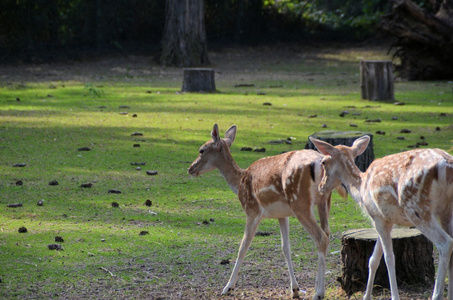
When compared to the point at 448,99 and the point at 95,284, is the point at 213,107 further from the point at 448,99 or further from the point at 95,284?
the point at 95,284

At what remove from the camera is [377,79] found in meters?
16.3

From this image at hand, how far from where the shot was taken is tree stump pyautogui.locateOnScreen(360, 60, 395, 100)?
52.6 ft

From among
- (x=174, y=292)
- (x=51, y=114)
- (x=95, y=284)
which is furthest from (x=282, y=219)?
(x=51, y=114)

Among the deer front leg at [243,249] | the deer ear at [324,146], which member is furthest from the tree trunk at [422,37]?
the deer ear at [324,146]

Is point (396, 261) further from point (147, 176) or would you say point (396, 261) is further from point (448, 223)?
point (147, 176)

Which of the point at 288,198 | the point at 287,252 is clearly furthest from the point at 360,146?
the point at 287,252

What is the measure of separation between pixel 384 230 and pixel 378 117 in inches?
387

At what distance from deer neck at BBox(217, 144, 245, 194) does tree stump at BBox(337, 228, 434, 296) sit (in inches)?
42.2

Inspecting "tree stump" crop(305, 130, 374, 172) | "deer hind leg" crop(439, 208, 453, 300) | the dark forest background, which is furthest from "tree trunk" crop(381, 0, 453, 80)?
"deer hind leg" crop(439, 208, 453, 300)

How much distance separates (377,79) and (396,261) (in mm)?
11655

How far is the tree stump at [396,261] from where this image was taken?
5.09m

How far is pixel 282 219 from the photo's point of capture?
5453mm

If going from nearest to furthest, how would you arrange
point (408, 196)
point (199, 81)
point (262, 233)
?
1. point (408, 196)
2. point (262, 233)
3. point (199, 81)

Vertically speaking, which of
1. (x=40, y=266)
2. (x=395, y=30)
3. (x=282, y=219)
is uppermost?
(x=395, y=30)
